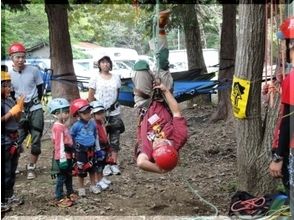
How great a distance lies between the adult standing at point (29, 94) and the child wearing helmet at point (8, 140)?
2.07 ft

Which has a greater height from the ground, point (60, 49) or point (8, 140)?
point (60, 49)

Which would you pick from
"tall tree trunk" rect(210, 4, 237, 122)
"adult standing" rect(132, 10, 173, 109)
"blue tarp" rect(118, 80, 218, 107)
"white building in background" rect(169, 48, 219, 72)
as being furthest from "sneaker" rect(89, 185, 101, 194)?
"white building in background" rect(169, 48, 219, 72)

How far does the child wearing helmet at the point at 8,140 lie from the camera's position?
4215 mm

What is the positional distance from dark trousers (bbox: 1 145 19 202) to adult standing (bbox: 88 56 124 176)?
46.8 inches

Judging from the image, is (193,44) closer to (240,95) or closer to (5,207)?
(240,95)

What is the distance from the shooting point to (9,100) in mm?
4375

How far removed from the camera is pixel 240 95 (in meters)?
3.98

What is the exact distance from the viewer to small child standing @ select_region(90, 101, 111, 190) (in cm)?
470

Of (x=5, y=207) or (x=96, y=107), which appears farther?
(x=96, y=107)

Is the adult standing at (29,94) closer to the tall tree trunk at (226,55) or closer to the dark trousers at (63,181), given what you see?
the dark trousers at (63,181)

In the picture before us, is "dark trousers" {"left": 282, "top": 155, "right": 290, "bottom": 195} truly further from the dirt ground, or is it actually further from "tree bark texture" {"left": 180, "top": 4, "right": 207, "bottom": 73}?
"tree bark texture" {"left": 180, "top": 4, "right": 207, "bottom": 73}

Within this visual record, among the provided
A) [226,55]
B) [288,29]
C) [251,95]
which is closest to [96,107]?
[251,95]

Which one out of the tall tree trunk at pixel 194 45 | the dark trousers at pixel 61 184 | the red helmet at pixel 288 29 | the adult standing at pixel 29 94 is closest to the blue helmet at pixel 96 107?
the adult standing at pixel 29 94

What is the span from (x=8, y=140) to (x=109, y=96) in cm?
133
